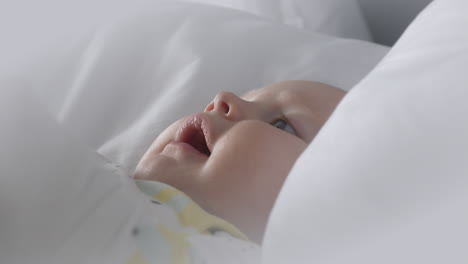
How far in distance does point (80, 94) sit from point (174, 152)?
10.9 inches

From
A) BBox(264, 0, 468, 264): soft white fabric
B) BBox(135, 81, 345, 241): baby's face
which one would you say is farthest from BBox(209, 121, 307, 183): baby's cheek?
BBox(264, 0, 468, 264): soft white fabric

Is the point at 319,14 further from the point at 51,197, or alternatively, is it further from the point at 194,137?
the point at 51,197

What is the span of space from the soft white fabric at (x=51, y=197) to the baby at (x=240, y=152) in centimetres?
8

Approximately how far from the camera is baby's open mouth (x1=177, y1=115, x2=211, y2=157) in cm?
66

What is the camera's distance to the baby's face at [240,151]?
1.93 ft

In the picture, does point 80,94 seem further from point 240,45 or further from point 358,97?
point 358,97

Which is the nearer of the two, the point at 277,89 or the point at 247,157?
the point at 247,157

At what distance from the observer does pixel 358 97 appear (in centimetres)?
44

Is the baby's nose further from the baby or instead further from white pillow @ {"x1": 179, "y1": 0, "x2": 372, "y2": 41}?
white pillow @ {"x1": 179, "y1": 0, "x2": 372, "y2": 41}

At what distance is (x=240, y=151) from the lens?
1.98 feet

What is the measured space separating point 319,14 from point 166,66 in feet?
0.89

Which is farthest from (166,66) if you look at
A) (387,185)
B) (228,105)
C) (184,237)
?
(387,185)

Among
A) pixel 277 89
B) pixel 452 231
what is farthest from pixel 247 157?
pixel 452 231

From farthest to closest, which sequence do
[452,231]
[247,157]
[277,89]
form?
[277,89]
[247,157]
[452,231]
